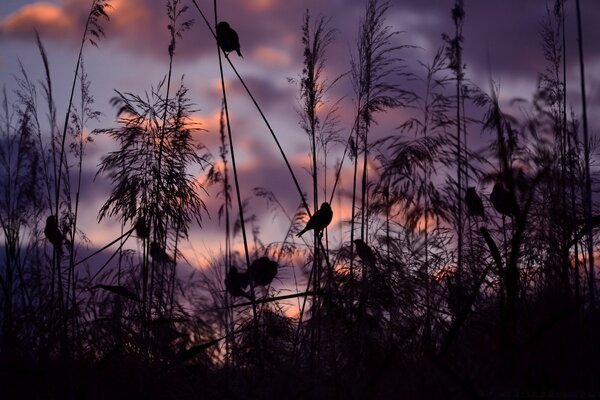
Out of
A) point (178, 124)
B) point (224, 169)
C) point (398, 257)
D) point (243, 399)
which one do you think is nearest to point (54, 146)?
point (178, 124)

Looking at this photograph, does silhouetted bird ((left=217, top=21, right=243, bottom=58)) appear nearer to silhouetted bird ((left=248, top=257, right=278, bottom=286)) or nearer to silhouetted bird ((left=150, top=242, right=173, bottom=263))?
silhouetted bird ((left=248, top=257, right=278, bottom=286))

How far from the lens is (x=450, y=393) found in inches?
83.7

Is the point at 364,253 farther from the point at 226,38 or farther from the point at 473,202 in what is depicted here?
the point at 226,38

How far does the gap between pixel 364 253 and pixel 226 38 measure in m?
1.25

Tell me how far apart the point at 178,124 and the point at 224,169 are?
1.73 meters

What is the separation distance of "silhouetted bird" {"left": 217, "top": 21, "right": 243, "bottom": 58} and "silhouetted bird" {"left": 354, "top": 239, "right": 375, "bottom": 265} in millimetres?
1113

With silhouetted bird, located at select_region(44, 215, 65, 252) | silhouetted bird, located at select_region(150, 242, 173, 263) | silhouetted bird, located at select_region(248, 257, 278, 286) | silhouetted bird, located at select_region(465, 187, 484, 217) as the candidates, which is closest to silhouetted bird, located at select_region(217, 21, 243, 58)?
silhouetted bird, located at select_region(248, 257, 278, 286)

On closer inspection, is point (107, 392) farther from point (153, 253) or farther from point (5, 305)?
point (153, 253)

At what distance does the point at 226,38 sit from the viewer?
3.31 metres

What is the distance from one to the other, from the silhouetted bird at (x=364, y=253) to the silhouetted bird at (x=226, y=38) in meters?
1.11

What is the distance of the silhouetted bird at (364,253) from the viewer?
3.61 m

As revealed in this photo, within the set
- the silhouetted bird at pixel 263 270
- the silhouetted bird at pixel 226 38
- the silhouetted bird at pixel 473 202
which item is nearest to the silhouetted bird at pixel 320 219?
the silhouetted bird at pixel 263 270

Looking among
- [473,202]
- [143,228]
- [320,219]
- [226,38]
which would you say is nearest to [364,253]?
[320,219]

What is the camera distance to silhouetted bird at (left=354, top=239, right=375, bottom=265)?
11.8 feet
